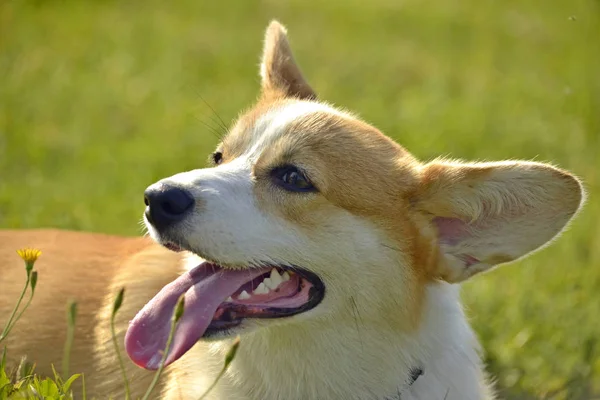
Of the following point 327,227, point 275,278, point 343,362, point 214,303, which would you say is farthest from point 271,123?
point 343,362

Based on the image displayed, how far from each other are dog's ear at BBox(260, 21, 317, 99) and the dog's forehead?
441 millimetres

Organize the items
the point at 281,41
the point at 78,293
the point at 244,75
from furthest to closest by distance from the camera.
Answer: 1. the point at 244,75
2. the point at 281,41
3. the point at 78,293

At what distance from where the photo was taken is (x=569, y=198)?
134 inches

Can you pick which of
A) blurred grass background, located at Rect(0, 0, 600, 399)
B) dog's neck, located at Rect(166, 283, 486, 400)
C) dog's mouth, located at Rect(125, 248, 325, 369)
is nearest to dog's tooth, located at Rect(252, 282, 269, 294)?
dog's mouth, located at Rect(125, 248, 325, 369)

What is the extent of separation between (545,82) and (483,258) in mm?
6863

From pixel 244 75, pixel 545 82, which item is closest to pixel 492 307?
pixel 244 75

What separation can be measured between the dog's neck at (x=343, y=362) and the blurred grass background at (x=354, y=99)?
1157 mm

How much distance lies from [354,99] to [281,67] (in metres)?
4.46

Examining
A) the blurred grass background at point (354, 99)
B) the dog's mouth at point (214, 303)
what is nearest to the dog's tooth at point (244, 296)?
the dog's mouth at point (214, 303)

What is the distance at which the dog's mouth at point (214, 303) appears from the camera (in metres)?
3.28

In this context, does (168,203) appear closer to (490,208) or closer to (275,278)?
(275,278)

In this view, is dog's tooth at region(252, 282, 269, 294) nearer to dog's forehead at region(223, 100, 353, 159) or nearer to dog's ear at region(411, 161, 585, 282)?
dog's forehead at region(223, 100, 353, 159)

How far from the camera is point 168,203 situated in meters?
3.29

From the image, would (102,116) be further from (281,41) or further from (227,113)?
(281,41)
